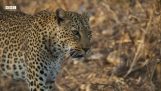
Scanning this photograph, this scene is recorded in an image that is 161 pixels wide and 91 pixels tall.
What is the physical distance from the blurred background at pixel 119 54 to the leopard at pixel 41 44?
3.11ft

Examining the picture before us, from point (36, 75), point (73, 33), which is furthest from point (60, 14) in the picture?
point (36, 75)

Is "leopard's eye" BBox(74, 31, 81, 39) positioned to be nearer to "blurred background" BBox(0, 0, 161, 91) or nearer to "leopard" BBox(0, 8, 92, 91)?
"leopard" BBox(0, 8, 92, 91)

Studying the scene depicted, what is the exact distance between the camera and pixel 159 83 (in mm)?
12586

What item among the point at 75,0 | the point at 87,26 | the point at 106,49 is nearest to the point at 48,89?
the point at 87,26

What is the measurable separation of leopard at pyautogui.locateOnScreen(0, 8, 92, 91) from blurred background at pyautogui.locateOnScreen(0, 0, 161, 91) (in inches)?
37.4

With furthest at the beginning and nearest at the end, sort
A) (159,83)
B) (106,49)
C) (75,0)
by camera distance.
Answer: (75,0), (106,49), (159,83)

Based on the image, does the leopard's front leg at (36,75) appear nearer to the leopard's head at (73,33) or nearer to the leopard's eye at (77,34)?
the leopard's head at (73,33)

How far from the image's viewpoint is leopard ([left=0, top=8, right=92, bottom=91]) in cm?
962

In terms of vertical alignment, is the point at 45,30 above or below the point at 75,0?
below

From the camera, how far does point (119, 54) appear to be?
13.9 metres

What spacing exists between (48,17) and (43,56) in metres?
0.55

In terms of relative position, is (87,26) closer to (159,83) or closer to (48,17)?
(48,17)

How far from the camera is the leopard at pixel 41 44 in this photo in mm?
9625

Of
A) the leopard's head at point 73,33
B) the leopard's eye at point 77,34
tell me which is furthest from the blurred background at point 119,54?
the leopard's eye at point 77,34
